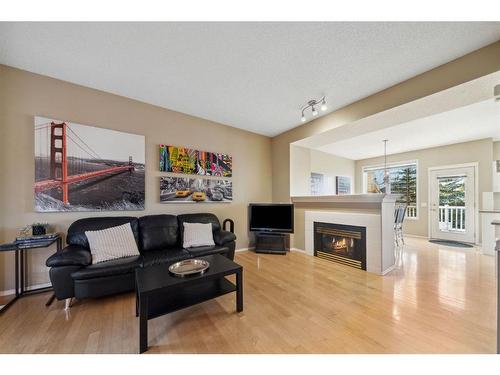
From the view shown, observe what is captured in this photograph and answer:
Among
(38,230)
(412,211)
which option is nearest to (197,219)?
(38,230)

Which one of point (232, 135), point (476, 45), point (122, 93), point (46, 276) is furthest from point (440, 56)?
point (46, 276)

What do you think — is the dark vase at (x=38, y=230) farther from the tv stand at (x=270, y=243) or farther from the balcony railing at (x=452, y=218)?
the balcony railing at (x=452, y=218)

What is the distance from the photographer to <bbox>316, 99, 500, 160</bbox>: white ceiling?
3.28 m

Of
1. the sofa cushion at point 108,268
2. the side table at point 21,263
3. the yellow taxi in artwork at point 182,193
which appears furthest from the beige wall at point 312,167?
the side table at point 21,263

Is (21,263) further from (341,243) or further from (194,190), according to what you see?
(341,243)

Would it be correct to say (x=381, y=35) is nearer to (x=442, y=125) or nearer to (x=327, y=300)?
(x=327, y=300)

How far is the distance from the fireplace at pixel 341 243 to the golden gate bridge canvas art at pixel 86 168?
3.31 metres

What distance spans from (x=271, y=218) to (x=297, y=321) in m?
2.37

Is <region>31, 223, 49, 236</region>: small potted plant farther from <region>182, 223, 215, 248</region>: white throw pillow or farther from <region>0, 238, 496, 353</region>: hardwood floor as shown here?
<region>182, 223, 215, 248</region>: white throw pillow

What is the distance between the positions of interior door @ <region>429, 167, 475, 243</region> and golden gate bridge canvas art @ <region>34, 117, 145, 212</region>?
7.19 m

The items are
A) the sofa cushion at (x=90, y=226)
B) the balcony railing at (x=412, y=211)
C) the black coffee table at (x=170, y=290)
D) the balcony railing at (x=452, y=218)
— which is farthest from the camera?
the balcony railing at (x=412, y=211)

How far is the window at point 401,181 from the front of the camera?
5736 mm

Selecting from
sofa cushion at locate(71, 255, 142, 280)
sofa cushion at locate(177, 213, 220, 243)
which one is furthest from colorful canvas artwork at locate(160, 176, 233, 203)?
sofa cushion at locate(71, 255, 142, 280)

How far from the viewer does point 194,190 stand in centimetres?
357
